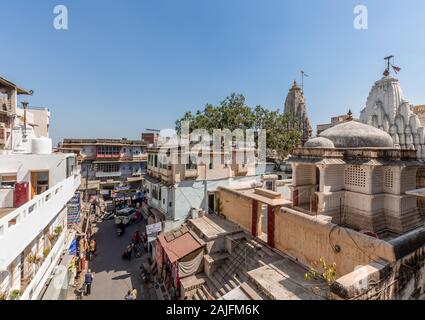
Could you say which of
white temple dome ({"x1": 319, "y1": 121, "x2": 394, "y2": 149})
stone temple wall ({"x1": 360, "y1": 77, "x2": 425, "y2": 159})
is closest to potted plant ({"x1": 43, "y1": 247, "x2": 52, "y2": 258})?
white temple dome ({"x1": 319, "y1": 121, "x2": 394, "y2": 149})

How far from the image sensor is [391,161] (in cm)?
1178

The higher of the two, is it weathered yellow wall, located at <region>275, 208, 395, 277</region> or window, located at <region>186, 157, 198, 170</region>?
window, located at <region>186, 157, 198, 170</region>

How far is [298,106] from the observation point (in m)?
47.8

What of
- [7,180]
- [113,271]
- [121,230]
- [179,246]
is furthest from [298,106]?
[7,180]

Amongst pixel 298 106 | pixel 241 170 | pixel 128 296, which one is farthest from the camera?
pixel 298 106

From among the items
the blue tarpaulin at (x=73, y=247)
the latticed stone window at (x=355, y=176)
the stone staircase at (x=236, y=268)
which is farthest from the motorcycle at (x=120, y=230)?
the latticed stone window at (x=355, y=176)

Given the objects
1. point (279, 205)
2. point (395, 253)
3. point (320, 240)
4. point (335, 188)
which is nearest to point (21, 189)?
point (279, 205)

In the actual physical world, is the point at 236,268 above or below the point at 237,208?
below

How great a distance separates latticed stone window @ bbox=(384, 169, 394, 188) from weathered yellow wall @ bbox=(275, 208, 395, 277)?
18.2 feet

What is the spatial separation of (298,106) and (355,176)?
38.9 meters

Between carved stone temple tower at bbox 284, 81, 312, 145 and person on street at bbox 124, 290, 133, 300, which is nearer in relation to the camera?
person on street at bbox 124, 290, 133, 300

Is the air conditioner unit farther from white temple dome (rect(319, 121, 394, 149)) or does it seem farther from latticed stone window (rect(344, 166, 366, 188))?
latticed stone window (rect(344, 166, 366, 188))

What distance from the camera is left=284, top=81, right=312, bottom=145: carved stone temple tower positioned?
4638 cm

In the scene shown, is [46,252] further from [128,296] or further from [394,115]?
[394,115]
